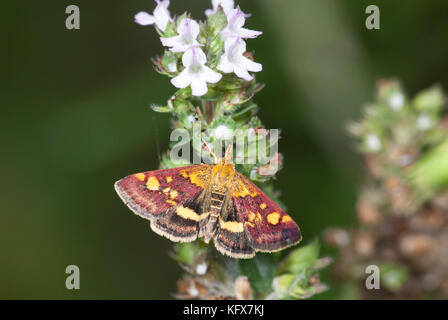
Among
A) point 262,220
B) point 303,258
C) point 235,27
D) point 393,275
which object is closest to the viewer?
point 235,27

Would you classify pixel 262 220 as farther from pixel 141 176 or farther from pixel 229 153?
pixel 141 176

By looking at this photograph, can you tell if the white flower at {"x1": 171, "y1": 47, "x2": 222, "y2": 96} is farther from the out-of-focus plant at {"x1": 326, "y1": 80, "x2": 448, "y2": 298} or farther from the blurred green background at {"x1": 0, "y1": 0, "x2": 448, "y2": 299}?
the blurred green background at {"x1": 0, "y1": 0, "x2": 448, "y2": 299}

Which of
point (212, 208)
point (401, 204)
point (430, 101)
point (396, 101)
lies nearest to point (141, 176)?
point (212, 208)

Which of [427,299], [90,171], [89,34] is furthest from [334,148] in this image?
[89,34]

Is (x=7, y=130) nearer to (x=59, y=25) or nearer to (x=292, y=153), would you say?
(x=59, y=25)

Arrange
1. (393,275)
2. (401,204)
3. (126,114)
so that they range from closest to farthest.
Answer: (393,275)
(401,204)
(126,114)

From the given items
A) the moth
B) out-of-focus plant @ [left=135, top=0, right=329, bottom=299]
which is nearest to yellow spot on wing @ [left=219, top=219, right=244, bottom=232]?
the moth
